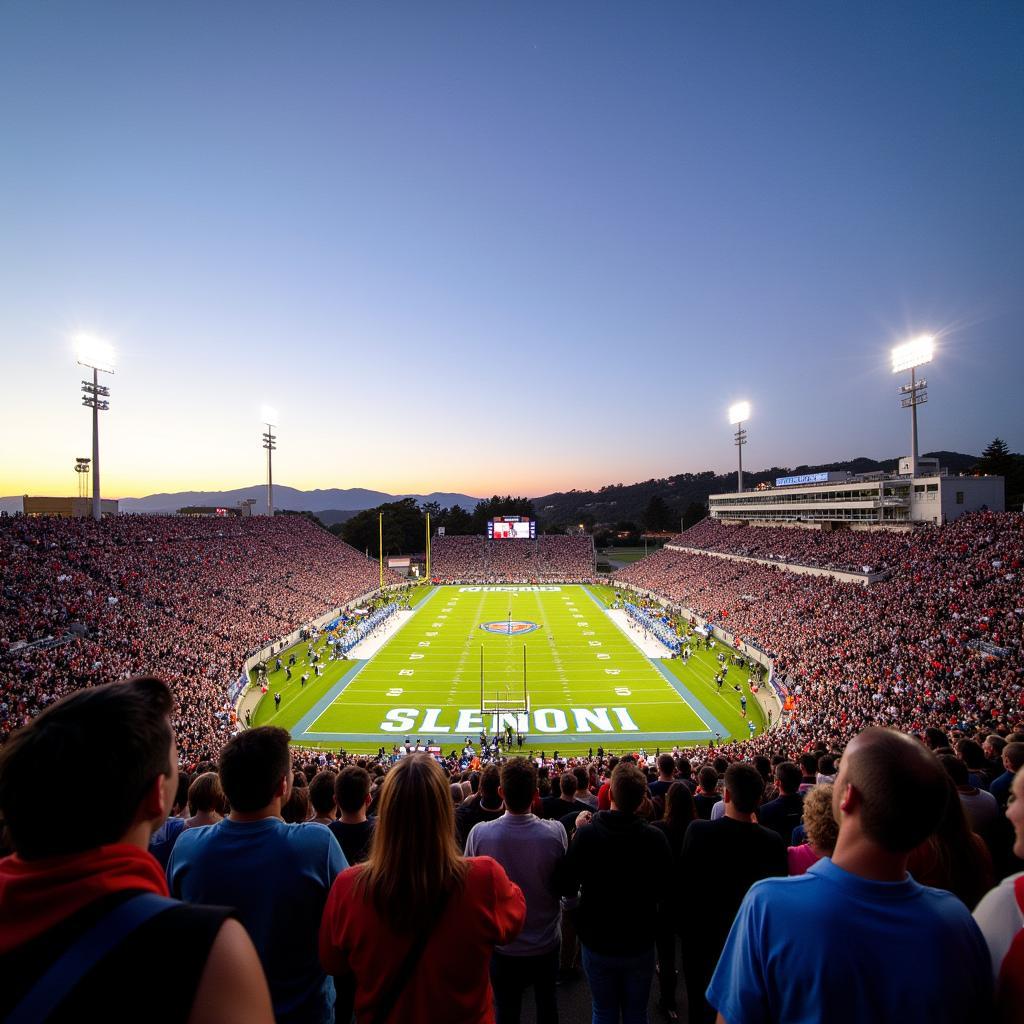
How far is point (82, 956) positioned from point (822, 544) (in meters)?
46.5

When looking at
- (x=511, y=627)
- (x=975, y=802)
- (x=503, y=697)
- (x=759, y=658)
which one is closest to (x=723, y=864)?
(x=975, y=802)

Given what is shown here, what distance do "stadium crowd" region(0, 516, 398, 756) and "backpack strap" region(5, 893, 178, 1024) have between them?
17699 millimetres

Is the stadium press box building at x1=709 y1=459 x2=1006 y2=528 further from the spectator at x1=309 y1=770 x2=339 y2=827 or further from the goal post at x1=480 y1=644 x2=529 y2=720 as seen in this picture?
the spectator at x1=309 y1=770 x2=339 y2=827

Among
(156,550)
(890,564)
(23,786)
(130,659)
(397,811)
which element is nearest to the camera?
(23,786)

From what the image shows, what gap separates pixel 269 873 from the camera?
274cm

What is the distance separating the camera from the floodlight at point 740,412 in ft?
220

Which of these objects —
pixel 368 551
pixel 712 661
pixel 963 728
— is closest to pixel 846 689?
pixel 963 728

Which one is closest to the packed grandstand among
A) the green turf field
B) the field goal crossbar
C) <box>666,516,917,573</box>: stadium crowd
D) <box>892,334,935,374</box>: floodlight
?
<box>666,516,917,573</box>: stadium crowd

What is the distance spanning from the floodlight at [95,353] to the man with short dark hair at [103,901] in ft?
154

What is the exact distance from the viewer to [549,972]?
3646mm

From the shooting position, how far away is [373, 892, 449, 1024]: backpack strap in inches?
85.4

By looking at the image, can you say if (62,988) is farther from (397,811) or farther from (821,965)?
(821,965)

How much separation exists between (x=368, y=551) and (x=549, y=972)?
9247 centimetres

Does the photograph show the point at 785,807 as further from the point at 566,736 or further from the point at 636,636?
the point at 636,636
